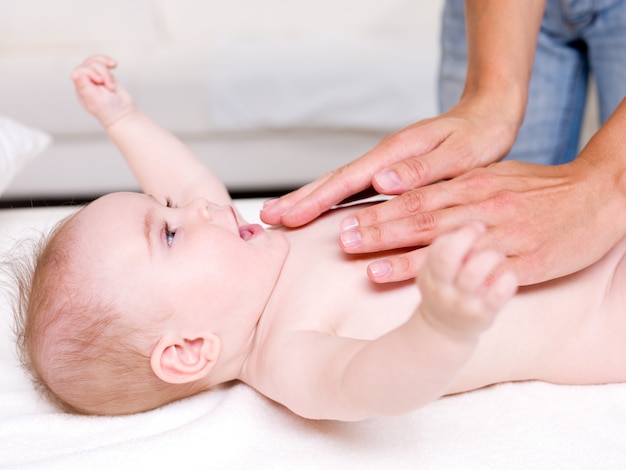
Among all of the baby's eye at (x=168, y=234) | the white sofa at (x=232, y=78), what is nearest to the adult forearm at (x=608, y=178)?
the baby's eye at (x=168, y=234)

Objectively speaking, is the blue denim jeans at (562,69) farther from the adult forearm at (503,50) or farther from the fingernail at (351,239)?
the fingernail at (351,239)

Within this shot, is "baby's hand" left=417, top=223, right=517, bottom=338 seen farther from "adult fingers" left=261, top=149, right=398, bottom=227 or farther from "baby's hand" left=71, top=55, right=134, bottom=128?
"baby's hand" left=71, top=55, right=134, bottom=128

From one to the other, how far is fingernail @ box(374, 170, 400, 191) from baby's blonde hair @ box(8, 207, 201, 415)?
0.38 m

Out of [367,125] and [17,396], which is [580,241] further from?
[367,125]

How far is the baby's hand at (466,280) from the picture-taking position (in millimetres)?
653

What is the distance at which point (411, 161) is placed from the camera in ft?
3.52

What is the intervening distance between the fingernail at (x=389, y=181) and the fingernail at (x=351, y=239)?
0.29 ft

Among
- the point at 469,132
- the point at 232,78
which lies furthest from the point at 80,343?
the point at 232,78

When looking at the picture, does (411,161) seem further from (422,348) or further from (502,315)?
(422,348)

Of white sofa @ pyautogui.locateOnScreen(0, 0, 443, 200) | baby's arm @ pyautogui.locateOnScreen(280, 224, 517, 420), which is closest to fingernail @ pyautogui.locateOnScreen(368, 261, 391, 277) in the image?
baby's arm @ pyautogui.locateOnScreen(280, 224, 517, 420)

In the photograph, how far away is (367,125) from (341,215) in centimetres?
129

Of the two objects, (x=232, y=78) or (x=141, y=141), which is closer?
(x=141, y=141)

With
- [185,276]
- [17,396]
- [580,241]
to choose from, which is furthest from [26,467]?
[580,241]

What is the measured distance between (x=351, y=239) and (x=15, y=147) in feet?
2.80
